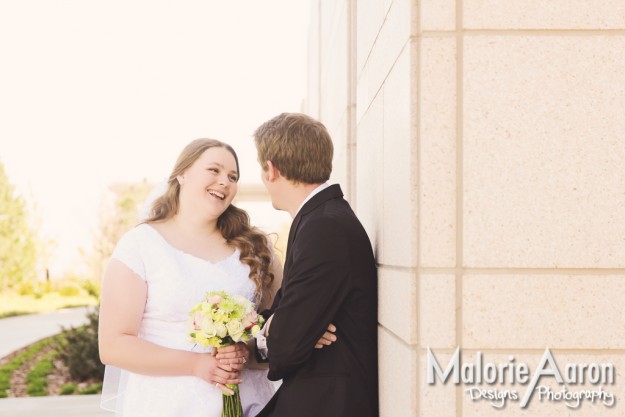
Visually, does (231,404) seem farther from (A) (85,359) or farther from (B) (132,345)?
(A) (85,359)

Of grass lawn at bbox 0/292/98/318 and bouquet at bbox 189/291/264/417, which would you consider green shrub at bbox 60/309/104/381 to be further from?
grass lawn at bbox 0/292/98/318

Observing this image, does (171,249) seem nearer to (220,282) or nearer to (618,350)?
(220,282)

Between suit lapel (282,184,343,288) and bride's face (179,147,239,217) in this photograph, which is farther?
bride's face (179,147,239,217)

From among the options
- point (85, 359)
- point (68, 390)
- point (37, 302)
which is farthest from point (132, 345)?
point (37, 302)

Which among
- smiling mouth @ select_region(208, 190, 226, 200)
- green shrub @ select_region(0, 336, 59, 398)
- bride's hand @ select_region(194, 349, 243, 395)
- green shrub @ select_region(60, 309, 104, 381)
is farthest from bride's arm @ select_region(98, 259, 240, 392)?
green shrub @ select_region(60, 309, 104, 381)

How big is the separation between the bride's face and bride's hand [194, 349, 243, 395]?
78 cm

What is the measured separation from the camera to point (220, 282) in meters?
3.87

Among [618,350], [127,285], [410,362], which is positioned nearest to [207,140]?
Result: [127,285]

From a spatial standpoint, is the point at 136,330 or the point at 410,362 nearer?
the point at 410,362

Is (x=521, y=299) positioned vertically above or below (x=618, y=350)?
above

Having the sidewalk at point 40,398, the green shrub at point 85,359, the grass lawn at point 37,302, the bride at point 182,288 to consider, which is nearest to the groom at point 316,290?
the bride at point 182,288

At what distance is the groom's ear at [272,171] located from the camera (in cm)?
312

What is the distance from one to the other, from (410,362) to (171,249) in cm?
188

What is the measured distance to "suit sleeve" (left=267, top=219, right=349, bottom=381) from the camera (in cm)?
271
